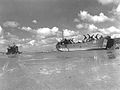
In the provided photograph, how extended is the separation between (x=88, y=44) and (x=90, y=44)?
49.0 inches

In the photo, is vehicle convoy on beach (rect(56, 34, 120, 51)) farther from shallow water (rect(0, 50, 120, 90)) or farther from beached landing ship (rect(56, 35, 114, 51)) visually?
shallow water (rect(0, 50, 120, 90))

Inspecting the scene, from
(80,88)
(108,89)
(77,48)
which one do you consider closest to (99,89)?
→ (108,89)

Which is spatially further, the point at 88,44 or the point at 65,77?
the point at 88,44

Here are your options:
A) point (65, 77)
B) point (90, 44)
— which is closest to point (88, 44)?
point (90, 44)

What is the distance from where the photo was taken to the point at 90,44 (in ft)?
334

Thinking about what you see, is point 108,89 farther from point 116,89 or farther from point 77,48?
point 77,48

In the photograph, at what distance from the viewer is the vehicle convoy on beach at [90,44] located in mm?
95500

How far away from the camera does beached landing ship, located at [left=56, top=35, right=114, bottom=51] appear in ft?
313

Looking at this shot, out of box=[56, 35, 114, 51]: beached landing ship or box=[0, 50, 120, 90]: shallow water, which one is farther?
box=[56, 35, 114, 51]: beached landing ship

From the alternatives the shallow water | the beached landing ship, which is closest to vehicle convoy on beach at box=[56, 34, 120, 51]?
the beached landing ship

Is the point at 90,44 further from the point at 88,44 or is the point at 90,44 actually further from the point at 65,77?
the point at 65,77

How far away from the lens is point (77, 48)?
10956 cm

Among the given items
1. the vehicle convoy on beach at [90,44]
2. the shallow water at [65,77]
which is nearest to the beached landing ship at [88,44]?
the vehicle convoy on beach at [90,44]

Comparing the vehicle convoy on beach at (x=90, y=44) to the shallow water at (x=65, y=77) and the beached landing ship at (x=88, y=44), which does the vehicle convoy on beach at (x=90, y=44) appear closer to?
the beached landing ship at (x=88, y=44)
